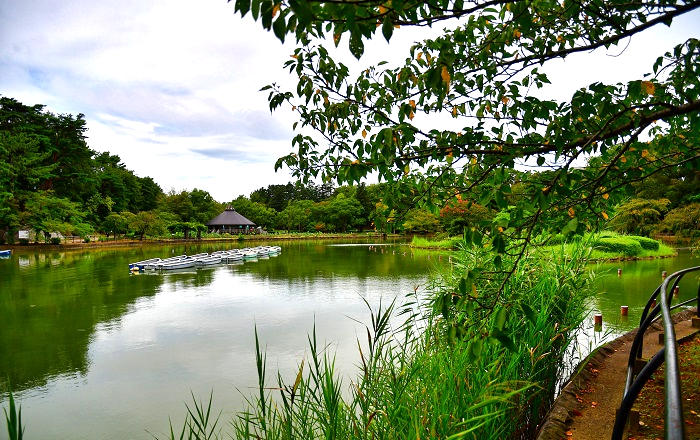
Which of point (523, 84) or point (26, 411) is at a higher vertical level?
point (523, 84)

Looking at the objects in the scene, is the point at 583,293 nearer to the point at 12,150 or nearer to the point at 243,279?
the point at 243,279

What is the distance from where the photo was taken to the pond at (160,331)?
13.0 feet

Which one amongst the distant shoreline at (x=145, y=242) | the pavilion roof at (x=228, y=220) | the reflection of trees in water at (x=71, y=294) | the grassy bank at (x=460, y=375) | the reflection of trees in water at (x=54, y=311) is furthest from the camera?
the pavilion roof at (x=228, y=220)

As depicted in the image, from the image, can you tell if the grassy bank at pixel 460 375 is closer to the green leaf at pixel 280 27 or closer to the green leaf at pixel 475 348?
the green leaf at pixel 475 348

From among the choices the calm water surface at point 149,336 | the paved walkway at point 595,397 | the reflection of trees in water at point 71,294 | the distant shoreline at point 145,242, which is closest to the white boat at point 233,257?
the reflection of trees in water at point 71,294

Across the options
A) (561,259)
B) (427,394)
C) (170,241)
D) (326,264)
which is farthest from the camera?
(170,241)

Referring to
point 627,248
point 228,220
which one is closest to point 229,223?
point 228,220

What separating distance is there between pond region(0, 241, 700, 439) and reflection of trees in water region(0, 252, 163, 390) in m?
0.02

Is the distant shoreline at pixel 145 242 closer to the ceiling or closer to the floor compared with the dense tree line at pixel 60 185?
closer to the floor

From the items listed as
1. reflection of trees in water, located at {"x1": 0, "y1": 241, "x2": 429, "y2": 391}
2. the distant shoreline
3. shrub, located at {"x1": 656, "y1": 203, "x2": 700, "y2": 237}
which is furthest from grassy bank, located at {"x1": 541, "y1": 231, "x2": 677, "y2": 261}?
the distant shoreline

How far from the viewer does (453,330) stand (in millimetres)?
1338

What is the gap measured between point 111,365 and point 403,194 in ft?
15.2

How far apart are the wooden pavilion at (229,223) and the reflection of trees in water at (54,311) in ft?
63.7

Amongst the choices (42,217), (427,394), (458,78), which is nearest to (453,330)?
(427,394)
